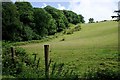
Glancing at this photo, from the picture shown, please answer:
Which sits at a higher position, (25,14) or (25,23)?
(25,14)

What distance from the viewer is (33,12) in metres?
103

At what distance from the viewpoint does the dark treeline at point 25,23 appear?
3292 inches

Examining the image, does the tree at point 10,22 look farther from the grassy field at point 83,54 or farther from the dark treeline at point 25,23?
the grassy field at point 83,54

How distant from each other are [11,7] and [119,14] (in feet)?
252

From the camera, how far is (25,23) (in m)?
98.0

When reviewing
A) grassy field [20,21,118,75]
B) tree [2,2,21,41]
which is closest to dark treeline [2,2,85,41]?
tree [2,2,21,41]

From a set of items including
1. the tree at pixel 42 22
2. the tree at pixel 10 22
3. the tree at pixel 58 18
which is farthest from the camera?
the tree at pixel 58 18

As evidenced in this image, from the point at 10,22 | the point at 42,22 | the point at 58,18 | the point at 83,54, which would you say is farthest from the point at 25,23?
the point at 83,54

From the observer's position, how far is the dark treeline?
83.6 m

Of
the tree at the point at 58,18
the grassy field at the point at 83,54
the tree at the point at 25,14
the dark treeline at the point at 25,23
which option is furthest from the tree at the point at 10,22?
the tree at the point at 58,18

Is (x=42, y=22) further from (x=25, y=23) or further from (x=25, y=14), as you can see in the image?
(x=25, y=14)

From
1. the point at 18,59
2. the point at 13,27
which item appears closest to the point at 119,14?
the point at 18,59

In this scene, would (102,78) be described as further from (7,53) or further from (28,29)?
(28,29)

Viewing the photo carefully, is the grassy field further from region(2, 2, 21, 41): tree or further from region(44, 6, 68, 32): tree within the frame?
region(44, 6, 68, 32): tree
